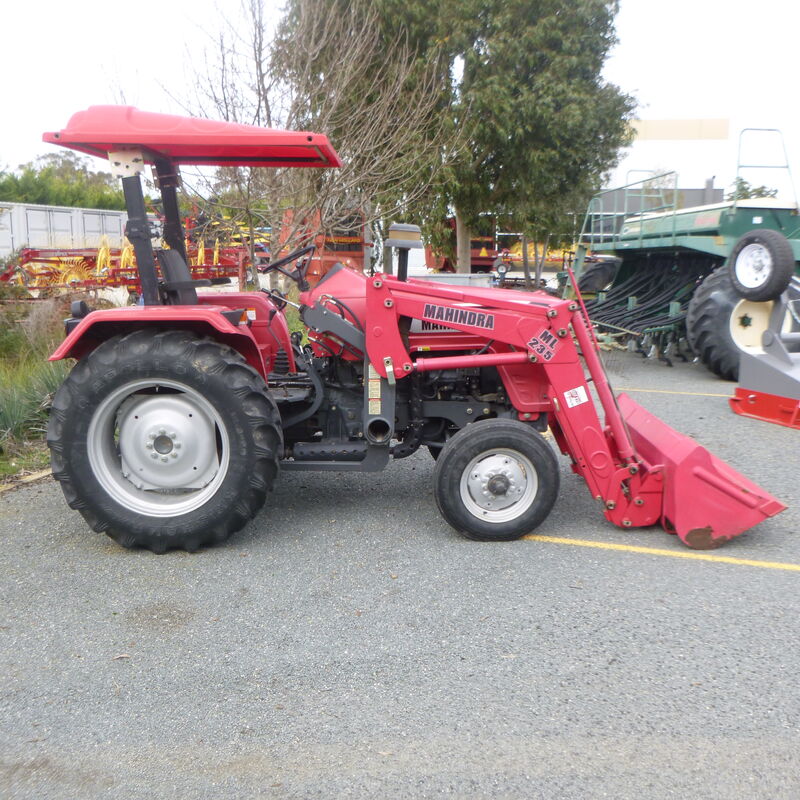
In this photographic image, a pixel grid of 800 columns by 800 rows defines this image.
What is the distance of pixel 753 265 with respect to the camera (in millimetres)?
7418

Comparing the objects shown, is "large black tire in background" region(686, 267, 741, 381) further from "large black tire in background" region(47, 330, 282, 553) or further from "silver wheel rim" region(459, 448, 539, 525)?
"large black tire in background" region(47, 330, 282, 553)

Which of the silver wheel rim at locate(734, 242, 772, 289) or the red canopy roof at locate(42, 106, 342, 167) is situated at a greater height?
the red canopy roof at locate(42, 106, 342, 167)

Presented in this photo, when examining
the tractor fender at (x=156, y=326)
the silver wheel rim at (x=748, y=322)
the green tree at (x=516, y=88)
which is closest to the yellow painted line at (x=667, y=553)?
the tractor fender at (x=156, y=326)

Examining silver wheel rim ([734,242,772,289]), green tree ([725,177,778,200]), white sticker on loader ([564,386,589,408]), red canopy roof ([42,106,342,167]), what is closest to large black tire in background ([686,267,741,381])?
silver wheel rim ([734,242,772,289])

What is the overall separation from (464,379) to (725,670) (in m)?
2.08

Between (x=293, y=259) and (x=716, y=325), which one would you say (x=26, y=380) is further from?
(x=716, y=325)

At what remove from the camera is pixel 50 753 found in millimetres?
2449

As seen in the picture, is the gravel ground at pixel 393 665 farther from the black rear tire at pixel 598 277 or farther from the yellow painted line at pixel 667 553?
the black rear tire at pixel 598 277

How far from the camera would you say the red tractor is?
3.78 meters

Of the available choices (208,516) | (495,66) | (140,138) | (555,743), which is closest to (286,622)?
(208,516)

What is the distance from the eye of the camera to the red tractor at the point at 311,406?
3775 millimetres

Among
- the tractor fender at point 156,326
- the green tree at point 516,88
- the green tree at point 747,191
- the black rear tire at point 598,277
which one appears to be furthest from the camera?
the green tree at point 516,88

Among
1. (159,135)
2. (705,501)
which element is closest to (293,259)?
(159,135)

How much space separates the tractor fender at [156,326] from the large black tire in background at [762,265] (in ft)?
17.2
